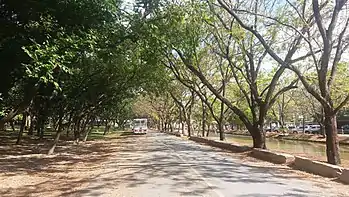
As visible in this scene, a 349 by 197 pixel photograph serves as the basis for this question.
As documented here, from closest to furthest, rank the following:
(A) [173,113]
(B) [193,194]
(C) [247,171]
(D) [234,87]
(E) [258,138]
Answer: (B) [193,194] → (C) [247,171] → (E) [258,138] → (D) [234,87] → (A) [173,113]

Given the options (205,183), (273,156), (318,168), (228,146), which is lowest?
(205,183)

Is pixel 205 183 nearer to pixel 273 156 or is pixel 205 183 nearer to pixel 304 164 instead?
pixel 304 164

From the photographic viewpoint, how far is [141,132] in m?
70.9

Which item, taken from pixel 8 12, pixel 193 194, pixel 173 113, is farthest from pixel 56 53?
pixel 173 113

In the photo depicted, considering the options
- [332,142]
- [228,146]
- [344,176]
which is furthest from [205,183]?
[228,146]

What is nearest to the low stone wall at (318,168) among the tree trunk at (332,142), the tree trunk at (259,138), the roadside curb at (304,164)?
the roadside curb at (304,164)

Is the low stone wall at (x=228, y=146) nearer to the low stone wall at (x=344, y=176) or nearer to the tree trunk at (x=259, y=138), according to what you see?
the tree trunk at (x=259, y=138)

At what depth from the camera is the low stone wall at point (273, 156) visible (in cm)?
1700

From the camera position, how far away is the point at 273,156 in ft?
60.5

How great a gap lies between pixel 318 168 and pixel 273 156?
4.67 meters

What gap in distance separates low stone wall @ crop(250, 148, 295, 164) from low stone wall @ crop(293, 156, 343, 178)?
91 centimetres

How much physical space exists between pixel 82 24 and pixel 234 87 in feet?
110

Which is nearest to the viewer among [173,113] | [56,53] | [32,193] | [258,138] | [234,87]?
[32,193]

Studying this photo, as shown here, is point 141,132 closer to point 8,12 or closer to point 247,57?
point 247,57
